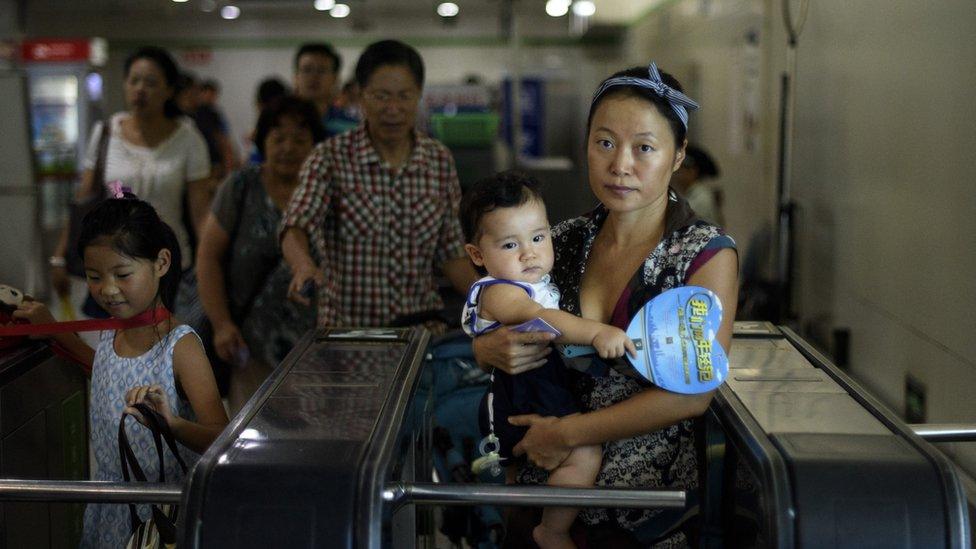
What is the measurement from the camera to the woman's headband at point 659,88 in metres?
1.75

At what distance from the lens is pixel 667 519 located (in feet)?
6.30

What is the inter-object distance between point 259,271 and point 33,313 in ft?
3.80

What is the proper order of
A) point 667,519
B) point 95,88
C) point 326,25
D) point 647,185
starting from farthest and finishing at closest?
1. point 326,25
2. point 95,88
3. point 667,519
4. point 647,185

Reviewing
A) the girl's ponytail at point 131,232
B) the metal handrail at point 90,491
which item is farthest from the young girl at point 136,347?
the metal handrail at point 90,491

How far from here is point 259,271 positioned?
3.41 meters

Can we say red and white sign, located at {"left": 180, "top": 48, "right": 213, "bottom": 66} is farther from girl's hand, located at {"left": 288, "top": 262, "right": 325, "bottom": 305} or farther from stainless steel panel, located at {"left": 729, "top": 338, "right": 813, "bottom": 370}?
stainless steel panel, located at {"left": 729, "top": 338, "right": 813, "bottom": 370}

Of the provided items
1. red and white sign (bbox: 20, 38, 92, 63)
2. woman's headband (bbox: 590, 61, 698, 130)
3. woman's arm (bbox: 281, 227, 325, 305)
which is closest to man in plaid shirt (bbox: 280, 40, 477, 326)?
woman's arm (bbox: 281, 227, 325, 305)

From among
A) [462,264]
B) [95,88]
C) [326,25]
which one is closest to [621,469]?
[462,264]

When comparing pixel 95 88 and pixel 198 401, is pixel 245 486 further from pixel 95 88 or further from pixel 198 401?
pixel 95 88

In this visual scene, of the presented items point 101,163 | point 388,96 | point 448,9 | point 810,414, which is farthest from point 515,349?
point 448,9

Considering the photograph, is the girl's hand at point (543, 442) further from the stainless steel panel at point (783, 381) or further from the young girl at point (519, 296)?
the stainless steel panel at point (783, 381)

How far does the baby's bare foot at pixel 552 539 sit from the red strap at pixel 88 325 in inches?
33.2

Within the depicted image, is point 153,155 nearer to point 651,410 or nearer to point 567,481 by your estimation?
point 567,481

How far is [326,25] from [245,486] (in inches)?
729
